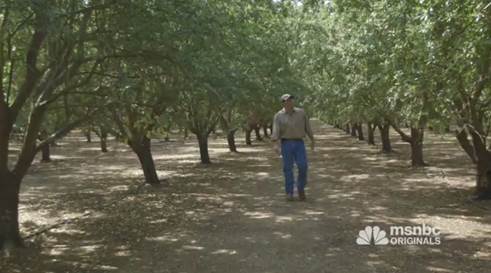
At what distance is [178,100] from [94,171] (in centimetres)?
1310

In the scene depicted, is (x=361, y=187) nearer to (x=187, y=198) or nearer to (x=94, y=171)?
(x=187, y=198)

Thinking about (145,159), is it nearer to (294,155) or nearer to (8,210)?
(294,155)

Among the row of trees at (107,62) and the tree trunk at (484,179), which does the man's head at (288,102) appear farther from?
the tree trunk at (484,179)

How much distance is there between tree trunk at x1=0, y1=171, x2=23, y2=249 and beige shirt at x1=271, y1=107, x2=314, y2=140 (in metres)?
4.04

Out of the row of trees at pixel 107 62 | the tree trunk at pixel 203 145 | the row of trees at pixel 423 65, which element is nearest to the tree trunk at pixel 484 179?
the row of trees at pixel 423 65

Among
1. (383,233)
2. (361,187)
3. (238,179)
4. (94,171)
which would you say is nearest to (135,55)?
(383,233)

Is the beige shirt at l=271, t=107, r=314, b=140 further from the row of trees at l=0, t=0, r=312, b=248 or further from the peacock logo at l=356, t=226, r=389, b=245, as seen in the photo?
the peacock logo at l=356, t=226, r=389, b=245

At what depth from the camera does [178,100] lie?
7465 millimetres

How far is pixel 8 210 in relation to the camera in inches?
265

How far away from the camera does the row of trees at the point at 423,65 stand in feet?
16.6

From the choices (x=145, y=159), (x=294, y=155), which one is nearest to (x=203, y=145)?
(x=145, y=159)

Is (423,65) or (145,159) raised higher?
(423,65)

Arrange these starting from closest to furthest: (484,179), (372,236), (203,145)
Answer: (372,236)
(484,179)
(203,145)

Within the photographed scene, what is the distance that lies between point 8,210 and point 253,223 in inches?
129
